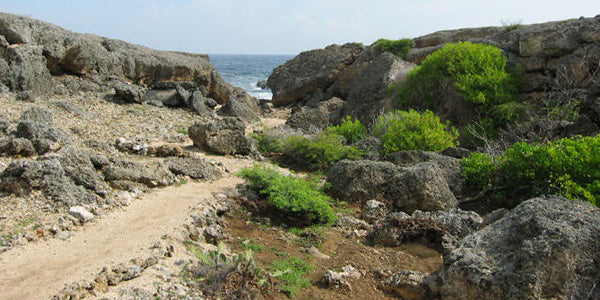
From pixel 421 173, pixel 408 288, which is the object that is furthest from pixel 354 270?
pixel 421 173

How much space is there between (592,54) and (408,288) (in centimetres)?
957

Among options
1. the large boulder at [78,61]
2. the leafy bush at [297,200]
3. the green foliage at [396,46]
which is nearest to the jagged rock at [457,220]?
the leafy bush at [297,200]

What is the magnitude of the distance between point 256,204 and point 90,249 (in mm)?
2891

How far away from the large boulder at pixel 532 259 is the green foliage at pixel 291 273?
55.1 inches

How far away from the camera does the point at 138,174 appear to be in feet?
25.1

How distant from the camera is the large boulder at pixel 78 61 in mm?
12166

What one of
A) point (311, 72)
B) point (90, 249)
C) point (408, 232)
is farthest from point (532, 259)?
point (311, 72)

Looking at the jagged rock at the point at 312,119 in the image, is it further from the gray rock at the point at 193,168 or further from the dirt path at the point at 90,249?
the dirt path at the point at 90,249

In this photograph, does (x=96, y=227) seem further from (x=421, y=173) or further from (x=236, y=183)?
(x=421, y=173)

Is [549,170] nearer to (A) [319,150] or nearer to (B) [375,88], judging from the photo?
(A) [319,150]

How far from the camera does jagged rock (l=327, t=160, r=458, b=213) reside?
7758 millimetres

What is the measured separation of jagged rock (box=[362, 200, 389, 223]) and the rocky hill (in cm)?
3

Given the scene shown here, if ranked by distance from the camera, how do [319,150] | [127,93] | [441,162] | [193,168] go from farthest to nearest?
[127,93]
[319,150]
[441,162]
[193,168]

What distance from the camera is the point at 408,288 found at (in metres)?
5.07
